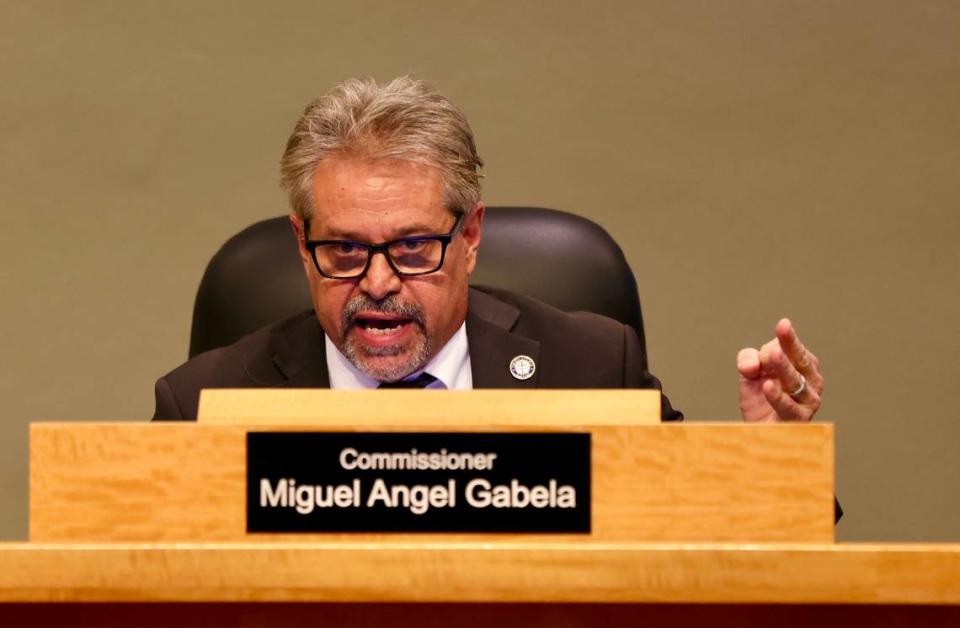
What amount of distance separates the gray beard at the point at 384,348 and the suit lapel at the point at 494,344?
0.44ft

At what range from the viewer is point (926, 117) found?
2812mm

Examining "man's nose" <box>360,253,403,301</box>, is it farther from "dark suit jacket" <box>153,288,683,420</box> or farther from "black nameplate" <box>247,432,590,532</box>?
"black nameplate" <box>247,432,590,532</box>

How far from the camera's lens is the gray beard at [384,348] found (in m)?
1.90

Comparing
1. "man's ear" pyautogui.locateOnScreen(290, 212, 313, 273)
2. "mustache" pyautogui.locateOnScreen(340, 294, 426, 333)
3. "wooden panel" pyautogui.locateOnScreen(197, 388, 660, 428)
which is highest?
"man's ear" pyautogui.locateOnScreen(290, 212, 313, 273)

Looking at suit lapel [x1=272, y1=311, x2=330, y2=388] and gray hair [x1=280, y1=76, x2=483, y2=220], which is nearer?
gray hair [x1=280, y1=76, x2=483, y2=220]

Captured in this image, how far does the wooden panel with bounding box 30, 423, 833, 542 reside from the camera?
102 cm

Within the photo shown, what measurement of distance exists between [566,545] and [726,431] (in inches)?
5.5

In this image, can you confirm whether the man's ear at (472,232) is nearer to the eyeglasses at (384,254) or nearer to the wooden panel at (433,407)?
the eyeglasses at (384,254)

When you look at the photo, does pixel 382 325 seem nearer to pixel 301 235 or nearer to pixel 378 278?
pixel 378 278

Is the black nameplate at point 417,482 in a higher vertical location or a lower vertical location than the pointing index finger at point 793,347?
lower

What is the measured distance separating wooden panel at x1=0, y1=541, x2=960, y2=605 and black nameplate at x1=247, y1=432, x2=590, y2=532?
0.11ft

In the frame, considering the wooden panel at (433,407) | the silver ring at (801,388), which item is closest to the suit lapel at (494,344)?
the silver ring at (801,388)

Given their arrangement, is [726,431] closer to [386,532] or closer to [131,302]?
[386,532]

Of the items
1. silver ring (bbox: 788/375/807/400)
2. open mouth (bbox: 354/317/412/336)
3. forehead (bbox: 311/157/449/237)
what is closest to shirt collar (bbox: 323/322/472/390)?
open mouth (bbox: 354/317/412/336)
